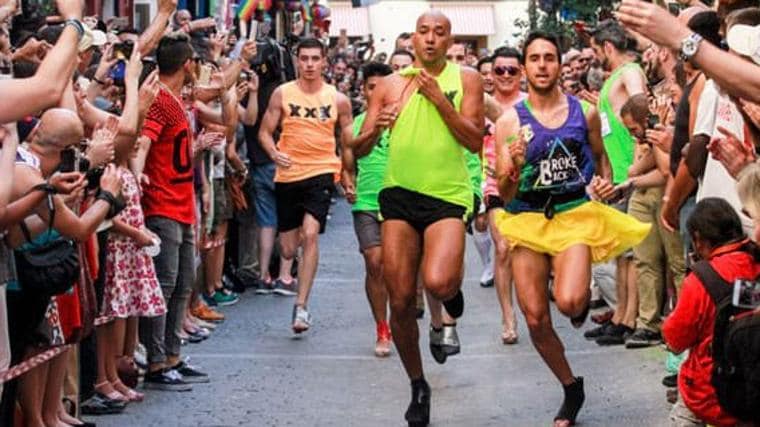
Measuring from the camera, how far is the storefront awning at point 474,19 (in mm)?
65812

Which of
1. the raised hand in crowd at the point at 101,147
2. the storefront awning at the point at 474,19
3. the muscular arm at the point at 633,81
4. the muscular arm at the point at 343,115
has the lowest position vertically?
the storefront awning at the point at 474,19

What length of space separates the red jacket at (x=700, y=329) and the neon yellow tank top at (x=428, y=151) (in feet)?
8.63

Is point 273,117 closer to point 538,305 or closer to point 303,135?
point 303,135

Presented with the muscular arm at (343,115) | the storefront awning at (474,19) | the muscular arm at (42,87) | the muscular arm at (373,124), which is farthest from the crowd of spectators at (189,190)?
the storefront awning at (474,19)

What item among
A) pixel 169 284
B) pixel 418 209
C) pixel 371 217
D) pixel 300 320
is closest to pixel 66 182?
pixel 418 209

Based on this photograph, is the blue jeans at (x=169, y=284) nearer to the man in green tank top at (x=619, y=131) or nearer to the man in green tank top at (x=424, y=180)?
the man in green tank top at (x=424, y=180)

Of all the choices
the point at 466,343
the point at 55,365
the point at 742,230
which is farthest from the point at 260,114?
the point at 742,230

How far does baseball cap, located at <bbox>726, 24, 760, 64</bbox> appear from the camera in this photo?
22.9ft

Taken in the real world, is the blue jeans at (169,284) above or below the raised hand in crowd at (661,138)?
below

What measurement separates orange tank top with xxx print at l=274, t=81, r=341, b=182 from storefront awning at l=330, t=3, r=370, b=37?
47.6 m

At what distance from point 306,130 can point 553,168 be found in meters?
5.76

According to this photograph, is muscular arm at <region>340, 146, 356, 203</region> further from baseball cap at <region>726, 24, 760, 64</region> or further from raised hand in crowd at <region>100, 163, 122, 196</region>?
baseball cap at <region>726, 24, 760, 64</region>

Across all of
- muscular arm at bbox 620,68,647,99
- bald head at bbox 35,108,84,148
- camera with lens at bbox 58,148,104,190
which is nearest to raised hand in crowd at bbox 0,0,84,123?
bald head at bbox 35,108,84,148

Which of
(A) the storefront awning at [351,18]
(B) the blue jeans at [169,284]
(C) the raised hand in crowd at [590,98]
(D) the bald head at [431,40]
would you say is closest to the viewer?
(D) the bald head at [431,40]
